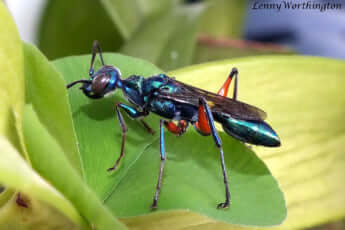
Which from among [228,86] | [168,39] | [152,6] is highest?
[152,6]

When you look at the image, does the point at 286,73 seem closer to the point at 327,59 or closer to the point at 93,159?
the point at 327,59

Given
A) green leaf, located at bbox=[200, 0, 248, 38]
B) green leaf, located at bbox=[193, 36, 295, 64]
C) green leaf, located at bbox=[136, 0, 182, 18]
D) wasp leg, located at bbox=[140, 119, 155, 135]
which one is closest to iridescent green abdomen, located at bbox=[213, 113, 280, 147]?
wasp leg, located at bbox=[140, 119, 155, 135]

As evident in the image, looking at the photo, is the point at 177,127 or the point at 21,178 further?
the point at 177,127

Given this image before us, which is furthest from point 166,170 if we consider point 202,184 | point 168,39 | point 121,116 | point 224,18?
point 224,18

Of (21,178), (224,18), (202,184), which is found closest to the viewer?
(21,178)

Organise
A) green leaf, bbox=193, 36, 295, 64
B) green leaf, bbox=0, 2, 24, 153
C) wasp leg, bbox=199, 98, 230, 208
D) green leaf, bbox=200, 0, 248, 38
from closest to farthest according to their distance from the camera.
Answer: green leaf, bbox=0, 2, 24, 153
wasp leg, bbox=199, 98, 230, 208
green leaf, bbox=193, 36, 295, 64
green leaf, bbox=200, 0, 248, 38

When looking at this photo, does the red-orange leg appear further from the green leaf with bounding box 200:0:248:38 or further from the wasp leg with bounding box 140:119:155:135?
the green leaf with bounding box 200:0:248:38

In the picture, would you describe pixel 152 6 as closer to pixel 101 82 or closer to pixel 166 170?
pixel 101 82
